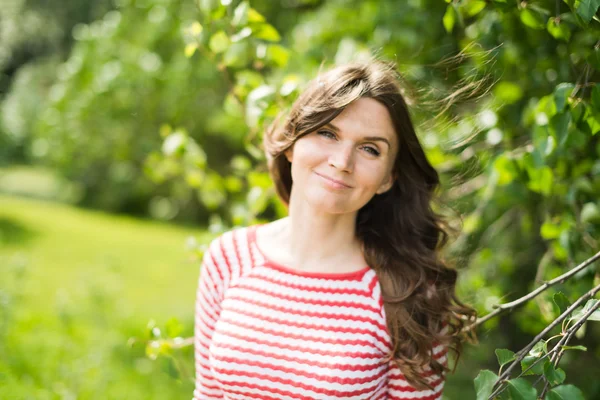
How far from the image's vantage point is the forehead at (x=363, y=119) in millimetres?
1557

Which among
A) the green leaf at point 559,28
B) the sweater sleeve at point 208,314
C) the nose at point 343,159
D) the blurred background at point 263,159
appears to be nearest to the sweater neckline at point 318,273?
the sweater sleeve at point 208,314

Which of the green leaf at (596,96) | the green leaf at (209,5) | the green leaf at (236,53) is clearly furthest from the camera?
the green leaf at (236,53)

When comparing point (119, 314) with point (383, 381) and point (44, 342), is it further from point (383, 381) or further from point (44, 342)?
point (383, 381)

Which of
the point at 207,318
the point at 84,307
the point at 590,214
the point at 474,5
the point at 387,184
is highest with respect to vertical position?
the point at 474,5

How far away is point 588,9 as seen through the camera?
1.29m

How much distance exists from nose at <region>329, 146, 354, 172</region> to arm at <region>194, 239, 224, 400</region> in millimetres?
474

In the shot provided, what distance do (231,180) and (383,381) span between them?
1.25 meters

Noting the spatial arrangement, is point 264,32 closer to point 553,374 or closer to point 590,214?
point 590,214

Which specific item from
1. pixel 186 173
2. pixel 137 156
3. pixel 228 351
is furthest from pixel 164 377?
pixel 137 156

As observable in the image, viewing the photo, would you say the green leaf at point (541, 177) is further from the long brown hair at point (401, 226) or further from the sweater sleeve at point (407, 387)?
the sweater sleeve at point (407, 387)

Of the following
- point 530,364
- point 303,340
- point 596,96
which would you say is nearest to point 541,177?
point 596,96

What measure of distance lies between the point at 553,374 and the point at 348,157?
0.68 m

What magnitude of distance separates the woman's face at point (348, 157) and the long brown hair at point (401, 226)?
3cm

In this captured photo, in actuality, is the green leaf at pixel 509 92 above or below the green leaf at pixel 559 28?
below
